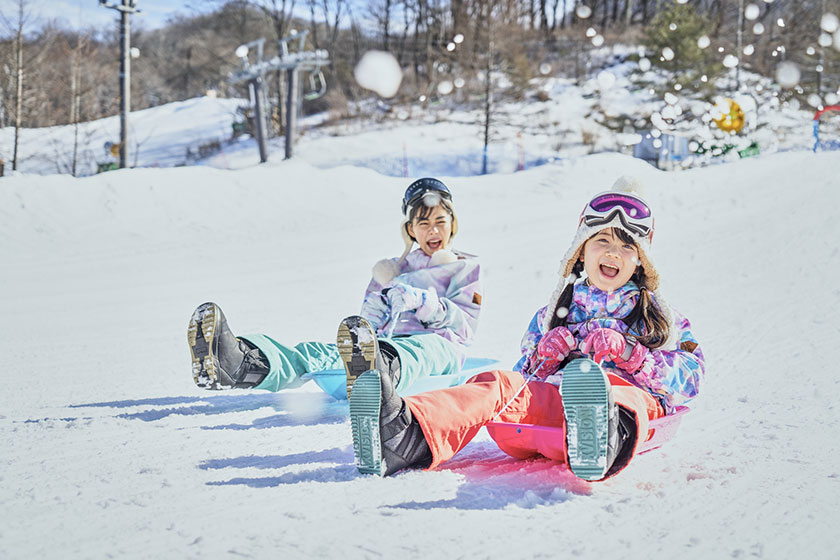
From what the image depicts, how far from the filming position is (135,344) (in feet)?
14.1

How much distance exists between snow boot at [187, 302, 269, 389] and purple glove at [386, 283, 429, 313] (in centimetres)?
63

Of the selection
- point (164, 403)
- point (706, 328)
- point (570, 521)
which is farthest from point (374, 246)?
point (570, 521)

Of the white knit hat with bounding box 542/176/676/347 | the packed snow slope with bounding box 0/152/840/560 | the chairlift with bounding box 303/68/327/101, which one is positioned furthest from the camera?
the chairlift with bounding box 303/68/327/101

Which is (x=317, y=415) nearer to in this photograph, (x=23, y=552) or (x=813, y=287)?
(x=23, y=552)

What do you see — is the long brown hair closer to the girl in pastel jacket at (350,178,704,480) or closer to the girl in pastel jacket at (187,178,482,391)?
the girl in pastel jacket at (350,178,704,480)

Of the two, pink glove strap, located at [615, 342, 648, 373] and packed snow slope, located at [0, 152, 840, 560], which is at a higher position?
pink glove strap, located at [615, 342, 648, 373]

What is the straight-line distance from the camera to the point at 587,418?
71.1 inches

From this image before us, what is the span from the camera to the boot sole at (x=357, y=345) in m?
2.32

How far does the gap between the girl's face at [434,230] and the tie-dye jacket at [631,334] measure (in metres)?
0.95

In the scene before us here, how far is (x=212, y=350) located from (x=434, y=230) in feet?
4.00

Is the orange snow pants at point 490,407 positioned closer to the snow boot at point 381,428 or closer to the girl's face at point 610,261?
the snow boot at point 381,428

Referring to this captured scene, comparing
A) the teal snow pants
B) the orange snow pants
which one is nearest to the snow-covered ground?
the teal snow pants

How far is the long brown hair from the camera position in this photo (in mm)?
2273

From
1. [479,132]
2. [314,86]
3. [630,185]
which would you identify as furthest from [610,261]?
[479,132]
